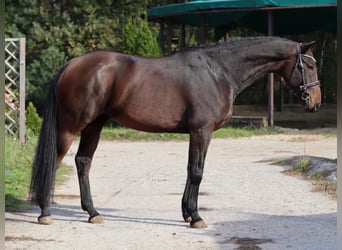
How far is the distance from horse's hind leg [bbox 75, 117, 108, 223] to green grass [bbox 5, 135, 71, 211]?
2.68 ft

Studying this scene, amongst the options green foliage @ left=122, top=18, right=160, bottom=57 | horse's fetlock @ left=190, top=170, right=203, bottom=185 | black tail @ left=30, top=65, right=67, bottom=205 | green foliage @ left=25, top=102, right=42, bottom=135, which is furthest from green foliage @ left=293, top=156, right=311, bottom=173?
green foliage @ left=122, top=18, right=160, bottom=57

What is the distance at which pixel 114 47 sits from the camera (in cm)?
1920

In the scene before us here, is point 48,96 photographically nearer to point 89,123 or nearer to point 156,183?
point 89,123

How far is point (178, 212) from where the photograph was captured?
575 cm

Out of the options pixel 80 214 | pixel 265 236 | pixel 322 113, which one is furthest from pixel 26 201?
pixel 322 113

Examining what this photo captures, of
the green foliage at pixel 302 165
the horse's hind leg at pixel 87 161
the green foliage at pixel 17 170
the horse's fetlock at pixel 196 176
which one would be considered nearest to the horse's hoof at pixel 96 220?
the horse's hind leg at pixel 87 161

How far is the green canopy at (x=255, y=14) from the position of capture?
14109mm

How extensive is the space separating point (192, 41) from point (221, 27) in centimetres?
226

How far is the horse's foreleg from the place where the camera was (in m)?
4.94

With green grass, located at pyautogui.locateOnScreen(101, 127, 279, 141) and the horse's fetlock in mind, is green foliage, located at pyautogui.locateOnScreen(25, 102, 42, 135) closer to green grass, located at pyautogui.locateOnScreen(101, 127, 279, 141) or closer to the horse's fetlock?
green grass, located at pyautogui.locateOnScreen(101, 127, 279, 141)

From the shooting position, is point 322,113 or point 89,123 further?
point 322,113

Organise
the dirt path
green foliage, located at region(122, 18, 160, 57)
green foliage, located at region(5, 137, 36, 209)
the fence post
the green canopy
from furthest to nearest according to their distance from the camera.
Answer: green foliage, located at region(122, 18, 160, 57)
the green canopy
the fence post
green foliage, located at region(5, 137, 36, 209)
the dirt path

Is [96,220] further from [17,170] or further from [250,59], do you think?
[17,170]

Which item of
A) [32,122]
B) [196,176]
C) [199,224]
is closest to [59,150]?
[196,176]
